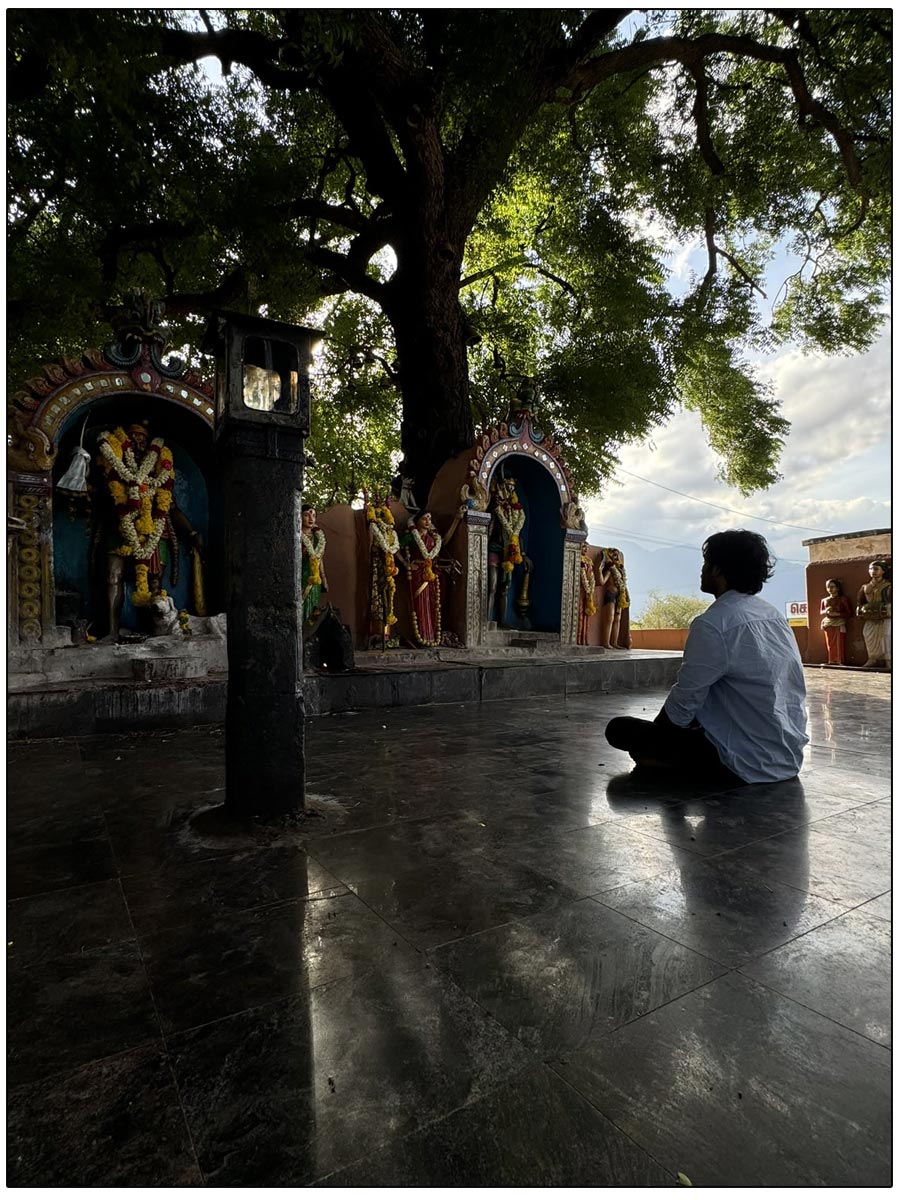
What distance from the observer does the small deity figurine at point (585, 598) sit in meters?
10.5

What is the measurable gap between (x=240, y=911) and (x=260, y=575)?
57.2 inches

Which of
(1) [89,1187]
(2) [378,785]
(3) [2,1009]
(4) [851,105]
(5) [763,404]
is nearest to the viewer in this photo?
(1) [89,1187]

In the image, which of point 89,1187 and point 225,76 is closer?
point 89,1187

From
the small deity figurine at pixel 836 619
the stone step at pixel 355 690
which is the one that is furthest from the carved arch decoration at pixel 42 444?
the small deity figurine at pixel 836 619

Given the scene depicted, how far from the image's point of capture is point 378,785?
132 inches

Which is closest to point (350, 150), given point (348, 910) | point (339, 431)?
point (339, 431)

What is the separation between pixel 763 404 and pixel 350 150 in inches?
418

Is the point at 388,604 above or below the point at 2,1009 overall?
above

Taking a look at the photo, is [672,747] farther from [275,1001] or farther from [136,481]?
[136,481]

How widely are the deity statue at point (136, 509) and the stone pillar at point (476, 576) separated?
159 inches

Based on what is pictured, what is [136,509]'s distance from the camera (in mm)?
6395

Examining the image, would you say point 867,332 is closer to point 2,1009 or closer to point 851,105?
point 851,105

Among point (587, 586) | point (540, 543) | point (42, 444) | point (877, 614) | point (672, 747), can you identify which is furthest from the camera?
point (877, 614)

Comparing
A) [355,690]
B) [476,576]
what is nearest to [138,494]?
[355,690]
